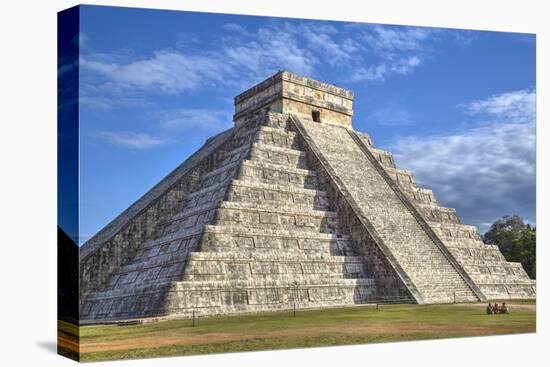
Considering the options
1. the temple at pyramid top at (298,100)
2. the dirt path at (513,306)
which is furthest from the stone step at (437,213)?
the temple at pyramid top at (298,100)

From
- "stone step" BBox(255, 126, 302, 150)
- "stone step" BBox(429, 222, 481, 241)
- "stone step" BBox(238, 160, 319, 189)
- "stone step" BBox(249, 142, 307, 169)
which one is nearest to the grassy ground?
"stone step" BBox(429, 222, 481, 241)

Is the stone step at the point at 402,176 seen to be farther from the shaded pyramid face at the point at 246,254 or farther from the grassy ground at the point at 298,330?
the grassy ground at the point at 298,330

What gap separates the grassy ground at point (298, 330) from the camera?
15.7 m

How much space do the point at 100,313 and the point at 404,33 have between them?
42.6ft

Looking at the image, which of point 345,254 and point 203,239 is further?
point 345,254

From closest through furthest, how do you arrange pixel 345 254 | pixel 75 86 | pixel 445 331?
pixel 75 86 < pixel 445 331 < pixel 345 254

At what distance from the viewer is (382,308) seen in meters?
20.8

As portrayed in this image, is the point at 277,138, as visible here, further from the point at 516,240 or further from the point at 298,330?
the point at 298,330

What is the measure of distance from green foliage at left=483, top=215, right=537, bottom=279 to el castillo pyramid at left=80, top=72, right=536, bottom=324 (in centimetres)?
47

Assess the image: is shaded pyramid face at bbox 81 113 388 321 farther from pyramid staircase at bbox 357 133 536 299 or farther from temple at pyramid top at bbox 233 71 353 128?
pyramid staircase at bbox 357 133 536 299

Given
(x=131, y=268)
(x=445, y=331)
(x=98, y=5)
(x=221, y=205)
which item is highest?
(x=98, y=5)

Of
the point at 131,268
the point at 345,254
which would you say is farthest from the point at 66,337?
the point at 345,254

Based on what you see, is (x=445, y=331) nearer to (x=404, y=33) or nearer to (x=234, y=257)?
(x=234, y=257)

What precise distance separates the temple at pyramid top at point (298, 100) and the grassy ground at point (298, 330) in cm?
1252
